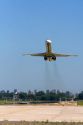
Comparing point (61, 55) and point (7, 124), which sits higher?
point (61, 55)

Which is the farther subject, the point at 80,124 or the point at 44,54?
the point at 44,54

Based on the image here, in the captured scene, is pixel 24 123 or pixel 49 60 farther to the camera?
pixel 49 60

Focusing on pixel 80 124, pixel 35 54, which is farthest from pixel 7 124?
pixel 35 54

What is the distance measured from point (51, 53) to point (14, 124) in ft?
57.0

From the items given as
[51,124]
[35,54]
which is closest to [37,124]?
[51,124]

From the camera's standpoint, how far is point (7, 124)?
128ft

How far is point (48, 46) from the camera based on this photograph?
183 ft

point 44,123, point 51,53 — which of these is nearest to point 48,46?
point 51,53

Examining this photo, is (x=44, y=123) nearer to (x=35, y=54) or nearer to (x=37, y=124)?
(x=37, y=124)

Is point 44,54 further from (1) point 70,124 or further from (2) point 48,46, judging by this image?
(1) point 70,124

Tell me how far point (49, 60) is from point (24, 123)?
15660 millimetres

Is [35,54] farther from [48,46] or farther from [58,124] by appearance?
[58,124]

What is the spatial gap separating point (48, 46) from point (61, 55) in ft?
7.17

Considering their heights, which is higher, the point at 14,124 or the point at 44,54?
the point at 44,54
